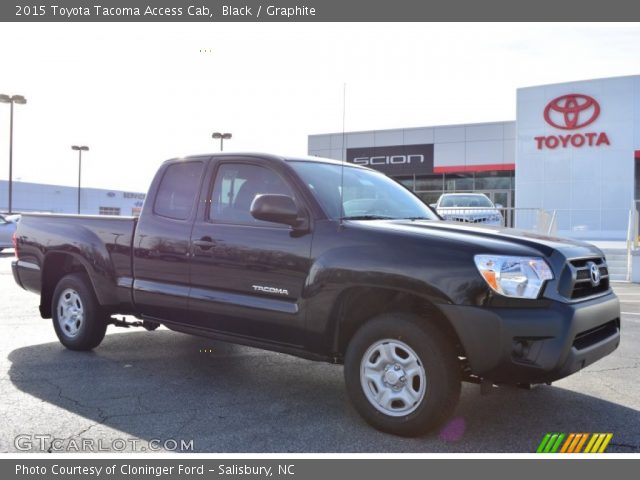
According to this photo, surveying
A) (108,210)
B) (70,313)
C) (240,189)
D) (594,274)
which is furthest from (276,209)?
(108,210)

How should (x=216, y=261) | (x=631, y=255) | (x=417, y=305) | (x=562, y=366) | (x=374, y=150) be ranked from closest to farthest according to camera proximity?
1. (x=562, y=366)
2. (x=417, y=305)
3. (x=216, y=261)
4. (x=631, y=255)
5. (x=374, y=150)

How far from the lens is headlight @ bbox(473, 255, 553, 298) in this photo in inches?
142

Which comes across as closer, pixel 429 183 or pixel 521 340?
pixel 521 340

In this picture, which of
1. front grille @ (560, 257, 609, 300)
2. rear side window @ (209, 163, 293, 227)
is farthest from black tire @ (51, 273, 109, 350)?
front grille @ (560, 257, 609, 300)

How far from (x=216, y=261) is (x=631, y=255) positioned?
13005 millimetres

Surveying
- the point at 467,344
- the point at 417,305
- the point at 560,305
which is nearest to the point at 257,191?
the point at 417,305

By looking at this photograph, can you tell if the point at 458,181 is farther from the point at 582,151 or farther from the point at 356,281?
the point at 356,281

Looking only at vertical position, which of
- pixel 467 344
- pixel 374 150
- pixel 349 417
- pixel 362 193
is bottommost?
pixel 349 417

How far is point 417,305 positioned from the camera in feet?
13.4

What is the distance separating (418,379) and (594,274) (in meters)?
1.44

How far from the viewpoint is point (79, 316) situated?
20.2 ft

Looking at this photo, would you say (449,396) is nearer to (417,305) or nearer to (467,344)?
(467,344)

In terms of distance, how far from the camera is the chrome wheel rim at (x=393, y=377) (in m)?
3.80

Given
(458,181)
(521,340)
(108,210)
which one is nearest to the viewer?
(521,340)
